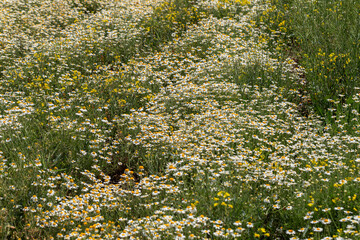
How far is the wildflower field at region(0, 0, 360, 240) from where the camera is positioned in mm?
3479

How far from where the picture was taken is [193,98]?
6039 millimetres

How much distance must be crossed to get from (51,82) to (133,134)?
2266mm

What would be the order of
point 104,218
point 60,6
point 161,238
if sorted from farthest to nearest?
point 60,6, point 104,218, point 161,238

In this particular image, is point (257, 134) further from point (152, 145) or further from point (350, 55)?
point (350, 55)

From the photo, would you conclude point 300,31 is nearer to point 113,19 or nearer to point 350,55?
point 350,55

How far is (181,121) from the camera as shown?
5387 millimetres

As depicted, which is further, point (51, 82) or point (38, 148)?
point (51, 82)

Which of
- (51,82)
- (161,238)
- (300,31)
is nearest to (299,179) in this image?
(161,238)

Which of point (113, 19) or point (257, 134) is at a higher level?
point (113, 19)

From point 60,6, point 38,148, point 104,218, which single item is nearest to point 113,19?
point 60,6

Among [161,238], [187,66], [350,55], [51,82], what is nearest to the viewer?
[161,238]

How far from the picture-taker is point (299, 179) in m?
3.90

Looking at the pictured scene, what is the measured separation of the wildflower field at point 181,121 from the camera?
348 centimetres

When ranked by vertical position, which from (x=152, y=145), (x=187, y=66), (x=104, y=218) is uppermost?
(x=187, y=66)
